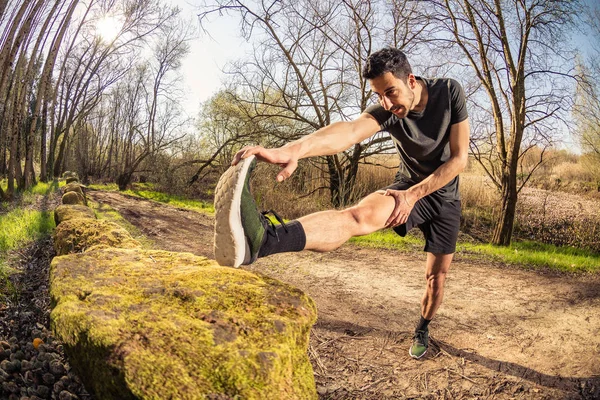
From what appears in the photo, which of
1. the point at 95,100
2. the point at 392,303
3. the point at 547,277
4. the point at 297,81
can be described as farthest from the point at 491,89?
the point at 95,100

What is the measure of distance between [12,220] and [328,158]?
8.06m

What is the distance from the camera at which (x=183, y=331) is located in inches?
63.7

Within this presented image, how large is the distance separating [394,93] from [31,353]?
2.79 m

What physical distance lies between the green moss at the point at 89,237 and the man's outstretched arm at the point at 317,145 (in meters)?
1.73

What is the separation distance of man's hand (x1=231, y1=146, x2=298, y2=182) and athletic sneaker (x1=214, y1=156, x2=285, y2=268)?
4 cm

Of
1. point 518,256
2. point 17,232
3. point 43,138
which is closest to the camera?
point 17,232

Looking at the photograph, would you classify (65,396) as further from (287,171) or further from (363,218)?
(363,218)

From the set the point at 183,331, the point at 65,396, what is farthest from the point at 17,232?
the point at 183,331

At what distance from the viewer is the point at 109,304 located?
1.80 metres

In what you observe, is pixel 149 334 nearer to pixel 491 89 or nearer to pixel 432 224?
pixel 432 224

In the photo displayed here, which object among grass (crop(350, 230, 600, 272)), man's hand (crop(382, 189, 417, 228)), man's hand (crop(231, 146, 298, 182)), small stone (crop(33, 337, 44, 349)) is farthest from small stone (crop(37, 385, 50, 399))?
grass (crop(350, 230, 600, 272))

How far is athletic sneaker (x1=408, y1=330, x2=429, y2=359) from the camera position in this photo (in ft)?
9.55

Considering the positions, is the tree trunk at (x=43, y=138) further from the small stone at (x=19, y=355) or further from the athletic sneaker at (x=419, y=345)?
the athletic sneaker at (x=419, y=345)

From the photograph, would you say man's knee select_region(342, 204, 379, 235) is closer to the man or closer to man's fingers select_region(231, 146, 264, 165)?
the man
